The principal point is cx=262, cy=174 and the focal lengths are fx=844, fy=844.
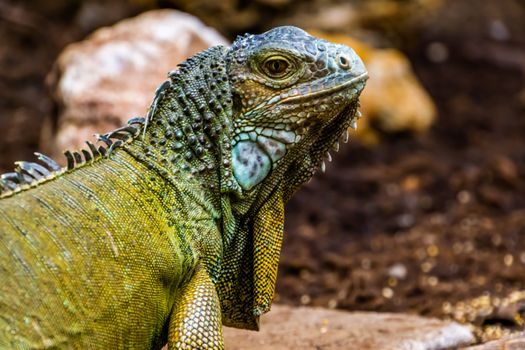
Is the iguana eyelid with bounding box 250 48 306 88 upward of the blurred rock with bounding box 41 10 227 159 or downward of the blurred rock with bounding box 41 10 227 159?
downward

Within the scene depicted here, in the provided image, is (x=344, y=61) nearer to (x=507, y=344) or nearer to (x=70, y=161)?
(x=70, y=161)

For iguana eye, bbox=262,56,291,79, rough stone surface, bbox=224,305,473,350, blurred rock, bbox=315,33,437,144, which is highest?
blurred rock, bbox=315,33,437,144

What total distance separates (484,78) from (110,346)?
13108 millimetres

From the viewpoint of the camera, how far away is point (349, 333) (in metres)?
6.36

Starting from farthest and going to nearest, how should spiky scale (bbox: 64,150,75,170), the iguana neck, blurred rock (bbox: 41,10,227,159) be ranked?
blurred rock (bbox: 41,10,227,159) < the iguana neck < spiky scale (bbox: 64,150,75,170)

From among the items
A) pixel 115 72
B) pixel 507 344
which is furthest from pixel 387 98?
pixel 507 344

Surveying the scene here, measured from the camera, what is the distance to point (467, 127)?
1402cm

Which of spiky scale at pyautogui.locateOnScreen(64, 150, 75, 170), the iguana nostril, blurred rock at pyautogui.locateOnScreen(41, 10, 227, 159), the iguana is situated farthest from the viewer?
blurred rock at pyautogui.locateOnScreen(41, 10, 227, 159)

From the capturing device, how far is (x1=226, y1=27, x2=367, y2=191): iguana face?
472 cm

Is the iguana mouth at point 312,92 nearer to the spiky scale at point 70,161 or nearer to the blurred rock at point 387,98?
the spiky scale at point 70,161

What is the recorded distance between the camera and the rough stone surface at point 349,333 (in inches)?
237

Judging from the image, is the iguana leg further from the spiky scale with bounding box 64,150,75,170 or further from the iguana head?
the spiky scale with bounding box 64,150,75,170

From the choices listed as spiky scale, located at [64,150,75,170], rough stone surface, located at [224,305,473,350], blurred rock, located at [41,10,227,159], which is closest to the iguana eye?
spiky scale, located at [64,150,75,170]

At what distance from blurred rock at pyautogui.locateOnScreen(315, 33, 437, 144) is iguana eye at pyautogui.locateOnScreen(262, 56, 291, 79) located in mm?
8124
